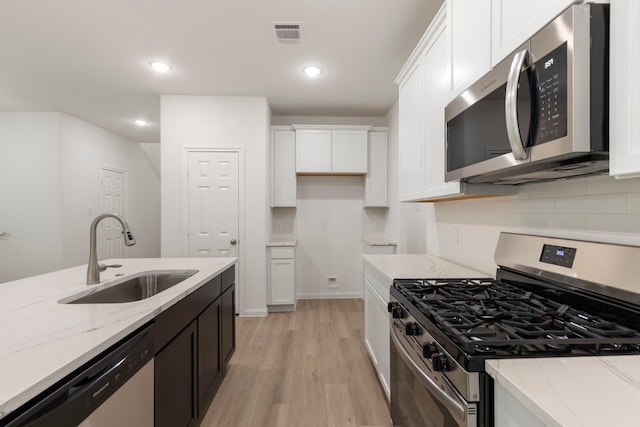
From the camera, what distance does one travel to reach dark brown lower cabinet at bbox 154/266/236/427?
4.22ft

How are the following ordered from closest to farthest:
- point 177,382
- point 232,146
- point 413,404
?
point 413,404 → point 177,382 → point 232,146

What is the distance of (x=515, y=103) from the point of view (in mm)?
953

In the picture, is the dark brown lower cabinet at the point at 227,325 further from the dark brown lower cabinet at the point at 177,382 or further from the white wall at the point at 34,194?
the white wall at the point at 34,194

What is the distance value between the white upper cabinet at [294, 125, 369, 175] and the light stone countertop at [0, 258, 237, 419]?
8.89 feet

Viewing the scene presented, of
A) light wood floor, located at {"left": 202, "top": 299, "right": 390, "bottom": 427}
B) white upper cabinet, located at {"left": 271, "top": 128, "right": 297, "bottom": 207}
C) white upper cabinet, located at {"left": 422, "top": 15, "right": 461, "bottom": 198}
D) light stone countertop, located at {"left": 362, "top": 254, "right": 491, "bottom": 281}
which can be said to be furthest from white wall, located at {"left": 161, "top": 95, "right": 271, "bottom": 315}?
white upper cabinet, located at {"left": 422, "top": 15, "right": 461, "bottom": 198}

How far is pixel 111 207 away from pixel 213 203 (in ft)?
10.1

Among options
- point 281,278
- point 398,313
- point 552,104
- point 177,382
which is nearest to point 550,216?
point 552,104

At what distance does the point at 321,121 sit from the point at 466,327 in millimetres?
3991

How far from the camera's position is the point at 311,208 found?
14.6 feet

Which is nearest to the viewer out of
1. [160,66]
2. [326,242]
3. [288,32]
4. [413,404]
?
[413,404]

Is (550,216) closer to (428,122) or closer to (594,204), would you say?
(594,204)

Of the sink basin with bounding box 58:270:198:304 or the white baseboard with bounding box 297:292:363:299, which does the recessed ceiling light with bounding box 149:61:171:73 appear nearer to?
the sink basin with bounding box 58:270:198:304

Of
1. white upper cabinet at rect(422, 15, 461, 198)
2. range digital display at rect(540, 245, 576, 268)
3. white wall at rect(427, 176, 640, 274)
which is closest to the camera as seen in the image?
white wall at rect(427, 176, 640, 274)

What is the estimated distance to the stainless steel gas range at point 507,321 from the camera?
758 millimetres
